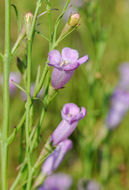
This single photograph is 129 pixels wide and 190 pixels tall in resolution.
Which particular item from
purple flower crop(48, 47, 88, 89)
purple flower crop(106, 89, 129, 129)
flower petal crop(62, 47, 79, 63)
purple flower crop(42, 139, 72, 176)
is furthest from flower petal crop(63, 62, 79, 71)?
purple flower crop(106, 89, 129, 129)

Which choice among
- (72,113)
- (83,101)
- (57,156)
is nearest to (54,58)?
(72,113)

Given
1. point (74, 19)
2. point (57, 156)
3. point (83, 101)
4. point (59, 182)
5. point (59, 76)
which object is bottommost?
point (59, 182)

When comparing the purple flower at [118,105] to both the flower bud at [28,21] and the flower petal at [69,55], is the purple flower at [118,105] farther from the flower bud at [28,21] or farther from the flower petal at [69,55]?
the flower bud at [28,21]

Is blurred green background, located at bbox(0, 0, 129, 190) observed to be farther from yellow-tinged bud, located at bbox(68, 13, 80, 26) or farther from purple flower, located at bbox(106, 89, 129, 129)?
yellow-tinged bud, located at bbox(68, 13, 80, 26)

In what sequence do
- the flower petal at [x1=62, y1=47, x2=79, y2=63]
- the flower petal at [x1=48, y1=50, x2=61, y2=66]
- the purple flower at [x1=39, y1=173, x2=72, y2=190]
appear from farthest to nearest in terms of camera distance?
1. the purple flower at [x1=39, y1=173, x2=72, y2=190]
2. the flower petal at [x1=62, y1=47, x2=79, y2=63]
3. the flower petal at [x1=48, y1=50, x2=61, y2=66]

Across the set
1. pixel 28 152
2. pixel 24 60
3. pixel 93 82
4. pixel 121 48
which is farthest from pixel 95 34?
pixel 121 48

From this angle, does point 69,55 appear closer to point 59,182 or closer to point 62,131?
A: point 62,131
